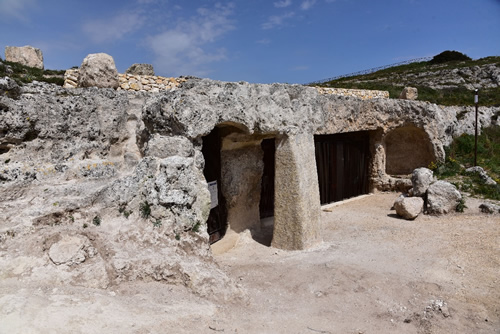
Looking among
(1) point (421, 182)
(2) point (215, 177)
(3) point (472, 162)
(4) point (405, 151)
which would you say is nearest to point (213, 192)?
(2) point (215, 177)

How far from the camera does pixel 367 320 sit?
4.02 metres

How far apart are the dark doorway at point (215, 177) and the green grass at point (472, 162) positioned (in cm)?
674

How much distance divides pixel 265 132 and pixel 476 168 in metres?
8.12

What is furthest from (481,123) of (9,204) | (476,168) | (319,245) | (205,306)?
(9,204)

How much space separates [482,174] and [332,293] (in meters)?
8.05

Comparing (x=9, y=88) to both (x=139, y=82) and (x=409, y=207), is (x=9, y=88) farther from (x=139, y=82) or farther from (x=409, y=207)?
(x=409, y=207)

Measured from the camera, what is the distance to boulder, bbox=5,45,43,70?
13.3m

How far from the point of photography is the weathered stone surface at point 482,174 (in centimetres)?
980

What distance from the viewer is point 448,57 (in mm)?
39625

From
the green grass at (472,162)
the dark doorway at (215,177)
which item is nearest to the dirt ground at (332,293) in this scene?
the dark doorway at (215,177)

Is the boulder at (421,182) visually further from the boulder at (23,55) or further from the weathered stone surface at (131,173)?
the boulder at (23,55)

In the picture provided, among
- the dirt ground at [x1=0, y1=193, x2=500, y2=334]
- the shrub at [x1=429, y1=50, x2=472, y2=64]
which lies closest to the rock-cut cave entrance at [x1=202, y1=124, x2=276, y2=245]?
the dirt ground at [x1=0, y1=193, x2=500, y2=334]

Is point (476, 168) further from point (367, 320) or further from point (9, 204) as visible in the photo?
point (9, 204)

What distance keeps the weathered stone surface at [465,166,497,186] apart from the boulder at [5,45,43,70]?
15.4 meters
